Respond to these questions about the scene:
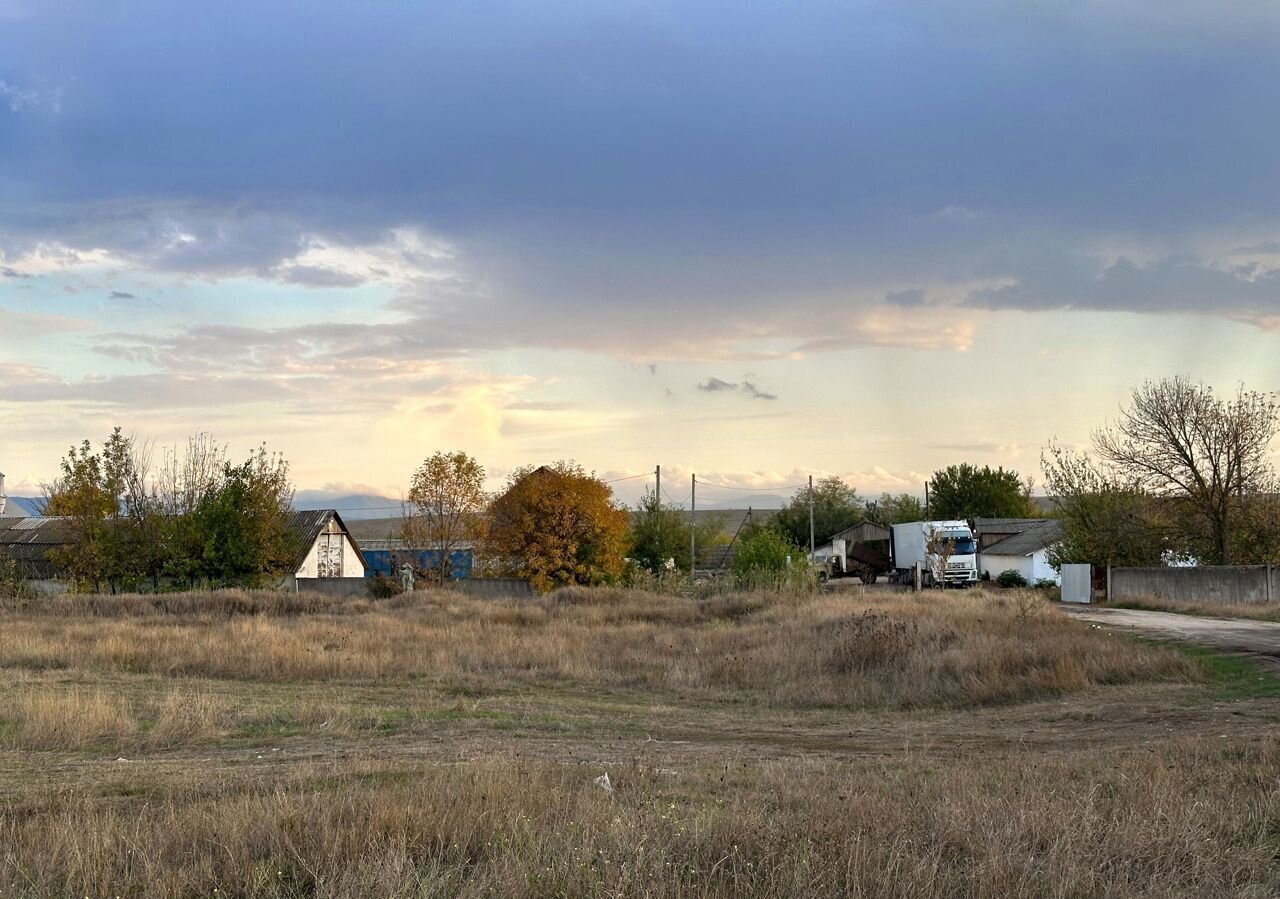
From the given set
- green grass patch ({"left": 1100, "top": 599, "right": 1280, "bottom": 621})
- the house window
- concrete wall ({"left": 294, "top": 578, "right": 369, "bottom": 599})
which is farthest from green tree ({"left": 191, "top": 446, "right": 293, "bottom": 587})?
green grass patch ({"left": 1100, "top": 599, "right": 1280, "bottom": 621})

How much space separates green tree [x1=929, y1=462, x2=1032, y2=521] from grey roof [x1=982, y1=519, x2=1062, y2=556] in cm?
1620

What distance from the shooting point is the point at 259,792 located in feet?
27.5

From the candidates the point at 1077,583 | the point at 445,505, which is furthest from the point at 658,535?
the point at 1077,583

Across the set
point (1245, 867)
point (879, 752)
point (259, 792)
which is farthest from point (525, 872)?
point (879, 752)

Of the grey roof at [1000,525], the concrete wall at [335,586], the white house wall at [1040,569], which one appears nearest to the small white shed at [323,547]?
the concrete wall at [335,586]

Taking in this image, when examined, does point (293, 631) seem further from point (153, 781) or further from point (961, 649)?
point (153, 781)

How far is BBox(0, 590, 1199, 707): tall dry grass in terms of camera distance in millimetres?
18359

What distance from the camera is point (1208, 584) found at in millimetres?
38531

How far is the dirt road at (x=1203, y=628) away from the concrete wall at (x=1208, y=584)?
4893 mm

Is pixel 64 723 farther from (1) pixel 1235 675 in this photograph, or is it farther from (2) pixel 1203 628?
(2) pixel 1203 628

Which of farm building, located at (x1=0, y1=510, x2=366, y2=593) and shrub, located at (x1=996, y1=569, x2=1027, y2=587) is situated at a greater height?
farm building, located at (x1=0, y1=510, x2=366, y2=593)

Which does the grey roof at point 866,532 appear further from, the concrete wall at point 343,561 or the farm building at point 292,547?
the farm building at point 292,547

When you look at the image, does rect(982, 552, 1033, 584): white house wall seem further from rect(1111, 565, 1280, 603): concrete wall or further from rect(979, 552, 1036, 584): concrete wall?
rect(1111, 565, 1280, 603): concrete wall

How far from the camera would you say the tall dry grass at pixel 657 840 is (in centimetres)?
567
